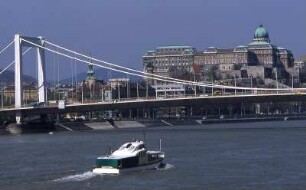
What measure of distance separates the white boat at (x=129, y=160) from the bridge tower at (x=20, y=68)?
35.3 metres

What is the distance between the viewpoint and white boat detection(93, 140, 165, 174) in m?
28.9

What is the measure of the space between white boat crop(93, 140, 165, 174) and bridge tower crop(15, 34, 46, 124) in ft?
116

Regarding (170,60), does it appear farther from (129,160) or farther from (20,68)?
(129,160)

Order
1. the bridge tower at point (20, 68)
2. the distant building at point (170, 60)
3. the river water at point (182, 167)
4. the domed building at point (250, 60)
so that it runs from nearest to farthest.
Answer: the river water at point (182, 167), the bridge tower at point (20, 68), the domed building at point (250, 60), the distant building at point (170, 60)

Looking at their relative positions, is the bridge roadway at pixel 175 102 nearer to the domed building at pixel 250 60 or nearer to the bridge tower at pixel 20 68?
the bridge tower at pixel 20 68

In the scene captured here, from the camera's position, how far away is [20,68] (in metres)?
65.8

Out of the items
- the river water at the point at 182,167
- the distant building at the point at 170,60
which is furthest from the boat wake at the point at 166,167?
the distant building at the point at 170,60

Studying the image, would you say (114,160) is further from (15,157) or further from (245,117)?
(245,117)

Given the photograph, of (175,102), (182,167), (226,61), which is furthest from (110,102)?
(226,61)

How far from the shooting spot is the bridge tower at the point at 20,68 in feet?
214

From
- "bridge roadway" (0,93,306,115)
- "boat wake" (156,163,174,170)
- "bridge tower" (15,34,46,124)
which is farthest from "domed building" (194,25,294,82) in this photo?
"boat wake" (156,163,174,170)

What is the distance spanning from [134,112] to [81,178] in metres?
72.7

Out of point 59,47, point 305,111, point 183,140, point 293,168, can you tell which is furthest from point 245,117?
point 293,168

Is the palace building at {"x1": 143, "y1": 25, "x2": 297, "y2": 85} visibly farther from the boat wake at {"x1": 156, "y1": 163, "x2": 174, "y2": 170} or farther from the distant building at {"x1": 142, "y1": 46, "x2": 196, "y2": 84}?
the boat wake at {"x1": 156, "y1": 163, "x2": 174, "y2": 170}
